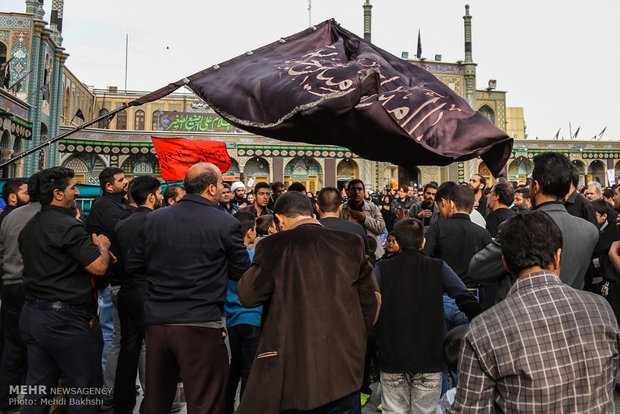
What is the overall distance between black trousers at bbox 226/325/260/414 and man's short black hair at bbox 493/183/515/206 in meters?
2.91

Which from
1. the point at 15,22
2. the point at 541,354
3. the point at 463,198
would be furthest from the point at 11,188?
the point at 15,22

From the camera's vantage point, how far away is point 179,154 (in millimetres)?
6418

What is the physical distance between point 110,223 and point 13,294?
0.86 meters

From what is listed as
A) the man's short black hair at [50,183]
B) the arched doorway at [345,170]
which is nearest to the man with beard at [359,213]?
the man's short black hair at [50,183]

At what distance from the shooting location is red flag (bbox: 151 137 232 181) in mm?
6258

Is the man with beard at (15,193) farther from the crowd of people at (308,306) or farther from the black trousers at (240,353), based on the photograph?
the black trousers at (240,353)

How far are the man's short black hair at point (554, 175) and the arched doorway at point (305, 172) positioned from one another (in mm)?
22548

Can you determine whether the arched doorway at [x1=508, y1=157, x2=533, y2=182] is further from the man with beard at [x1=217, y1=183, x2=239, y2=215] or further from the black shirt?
the black shirt

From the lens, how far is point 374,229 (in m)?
4.54

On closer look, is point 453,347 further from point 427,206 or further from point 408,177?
point 408,177

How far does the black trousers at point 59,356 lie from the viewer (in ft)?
8.60

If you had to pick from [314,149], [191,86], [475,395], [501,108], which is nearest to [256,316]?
[191,86]

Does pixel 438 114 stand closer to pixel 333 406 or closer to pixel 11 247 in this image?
pixel 333 406

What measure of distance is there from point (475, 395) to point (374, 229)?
3.25 m
